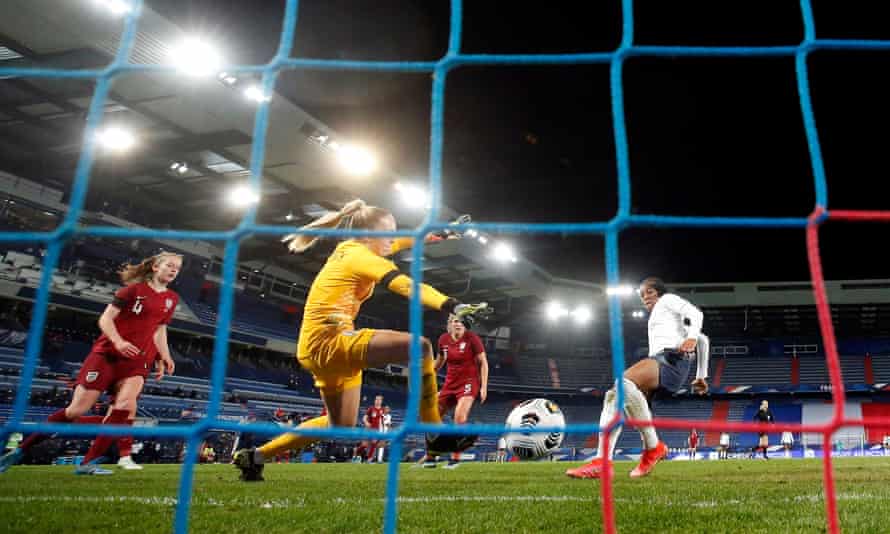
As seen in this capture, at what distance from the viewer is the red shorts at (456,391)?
8.82m

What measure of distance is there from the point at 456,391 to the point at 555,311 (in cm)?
2455

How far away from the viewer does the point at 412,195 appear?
19500 millimetres

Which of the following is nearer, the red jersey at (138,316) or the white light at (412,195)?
the red jersey at (138,316)

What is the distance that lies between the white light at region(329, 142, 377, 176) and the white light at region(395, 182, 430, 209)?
1.45 meters

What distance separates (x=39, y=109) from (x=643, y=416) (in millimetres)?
14885

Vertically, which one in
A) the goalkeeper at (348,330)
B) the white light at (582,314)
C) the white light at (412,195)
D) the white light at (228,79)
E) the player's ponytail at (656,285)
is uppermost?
the white light at (228,79)

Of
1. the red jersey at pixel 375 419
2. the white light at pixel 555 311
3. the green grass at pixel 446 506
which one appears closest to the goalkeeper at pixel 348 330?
the green grass at pixel 446 506

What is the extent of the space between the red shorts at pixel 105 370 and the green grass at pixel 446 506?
0.84 meters

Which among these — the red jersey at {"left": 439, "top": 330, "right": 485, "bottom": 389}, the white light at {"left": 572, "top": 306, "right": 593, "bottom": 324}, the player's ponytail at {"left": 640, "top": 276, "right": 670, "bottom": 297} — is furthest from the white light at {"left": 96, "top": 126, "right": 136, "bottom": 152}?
the white light at {"left": 572, "top": 306, "right": 593, "bottom": 324}

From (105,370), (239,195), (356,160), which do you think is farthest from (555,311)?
(105,370)

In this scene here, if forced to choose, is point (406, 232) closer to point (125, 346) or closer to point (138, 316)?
point (125, 346)

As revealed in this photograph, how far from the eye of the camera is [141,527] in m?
3.06

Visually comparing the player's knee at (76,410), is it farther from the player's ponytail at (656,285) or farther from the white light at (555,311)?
the white light at (555,311)

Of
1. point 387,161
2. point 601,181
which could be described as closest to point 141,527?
point 387,161
